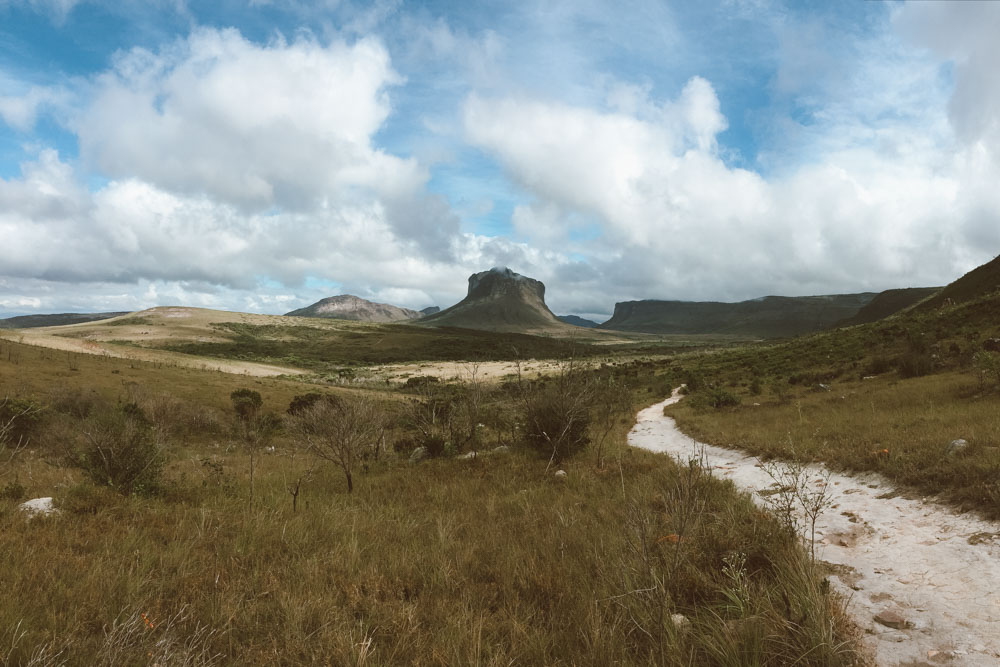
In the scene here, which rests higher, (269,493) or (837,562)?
(837,562)

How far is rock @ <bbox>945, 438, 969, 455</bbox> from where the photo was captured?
21.5ft

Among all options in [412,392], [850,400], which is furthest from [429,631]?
[412,392]

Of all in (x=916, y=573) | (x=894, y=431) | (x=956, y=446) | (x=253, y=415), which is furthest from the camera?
(x=253, y=415)

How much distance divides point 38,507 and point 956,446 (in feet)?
43.1

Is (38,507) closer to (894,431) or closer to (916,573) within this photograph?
(916,573)

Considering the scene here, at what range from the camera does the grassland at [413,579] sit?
296 centimetres

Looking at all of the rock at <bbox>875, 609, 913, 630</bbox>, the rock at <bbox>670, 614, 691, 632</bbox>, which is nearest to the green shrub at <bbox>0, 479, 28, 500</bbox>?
the rock at <bbox>670, 614, 691, 632</bbox>

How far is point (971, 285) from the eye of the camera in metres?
38.9

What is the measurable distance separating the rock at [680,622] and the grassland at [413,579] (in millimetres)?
35

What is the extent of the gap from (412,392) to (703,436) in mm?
32092

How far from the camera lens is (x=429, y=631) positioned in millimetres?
3316

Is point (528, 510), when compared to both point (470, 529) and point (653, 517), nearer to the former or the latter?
point (470, 529)

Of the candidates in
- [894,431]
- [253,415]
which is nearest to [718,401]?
[894,431]

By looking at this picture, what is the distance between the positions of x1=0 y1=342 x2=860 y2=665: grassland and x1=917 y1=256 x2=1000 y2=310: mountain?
148 feet
